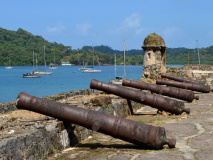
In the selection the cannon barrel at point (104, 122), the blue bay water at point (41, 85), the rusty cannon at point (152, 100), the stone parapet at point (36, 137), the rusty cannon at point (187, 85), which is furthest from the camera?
the blue bay water at point (41, 85)

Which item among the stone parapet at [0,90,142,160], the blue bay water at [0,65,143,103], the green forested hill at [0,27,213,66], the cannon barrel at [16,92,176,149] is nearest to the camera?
the stone parapet at [0,90,142,160]

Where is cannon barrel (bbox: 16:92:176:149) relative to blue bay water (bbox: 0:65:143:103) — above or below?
above

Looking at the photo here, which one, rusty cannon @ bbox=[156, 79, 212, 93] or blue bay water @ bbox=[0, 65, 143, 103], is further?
blue bay water @ bbox=[0, 65, 143, 103]

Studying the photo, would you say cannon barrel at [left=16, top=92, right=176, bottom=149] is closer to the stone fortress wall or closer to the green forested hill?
A: the stone fortress wall

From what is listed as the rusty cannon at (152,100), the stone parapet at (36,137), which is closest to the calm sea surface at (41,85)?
the rusty cannon at (152,100)

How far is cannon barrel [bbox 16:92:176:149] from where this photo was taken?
4.92 m

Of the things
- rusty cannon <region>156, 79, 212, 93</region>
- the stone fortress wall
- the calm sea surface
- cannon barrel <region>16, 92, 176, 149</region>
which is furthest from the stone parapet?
the calm sea surface

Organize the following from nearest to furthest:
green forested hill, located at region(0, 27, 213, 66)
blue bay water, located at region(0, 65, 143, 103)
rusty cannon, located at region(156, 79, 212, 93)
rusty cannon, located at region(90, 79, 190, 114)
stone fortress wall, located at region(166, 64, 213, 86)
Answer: rusty cannon, located at region(90, 79, 190, 114) < rusty cannon, located at region(156, 79, 212, 93) < stone fortress wall, located at region(166, 64, 213, 86) < blue bay water, located at region(0, 65, 143, 103) < green forested hill, located at region(0, 27, 213, 66)

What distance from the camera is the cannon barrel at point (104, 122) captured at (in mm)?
4922

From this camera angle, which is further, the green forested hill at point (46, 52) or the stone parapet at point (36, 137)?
the green forested hill at point (46, 52)

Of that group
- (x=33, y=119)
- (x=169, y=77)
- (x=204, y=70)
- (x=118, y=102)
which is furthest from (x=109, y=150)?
(x=204, y=70)

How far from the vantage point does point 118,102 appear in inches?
335

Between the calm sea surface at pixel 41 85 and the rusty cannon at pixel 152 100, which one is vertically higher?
the rusty cannon at pixel 152 100

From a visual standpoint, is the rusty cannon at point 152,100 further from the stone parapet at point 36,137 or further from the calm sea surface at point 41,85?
the calm sea surface at point 41,85
